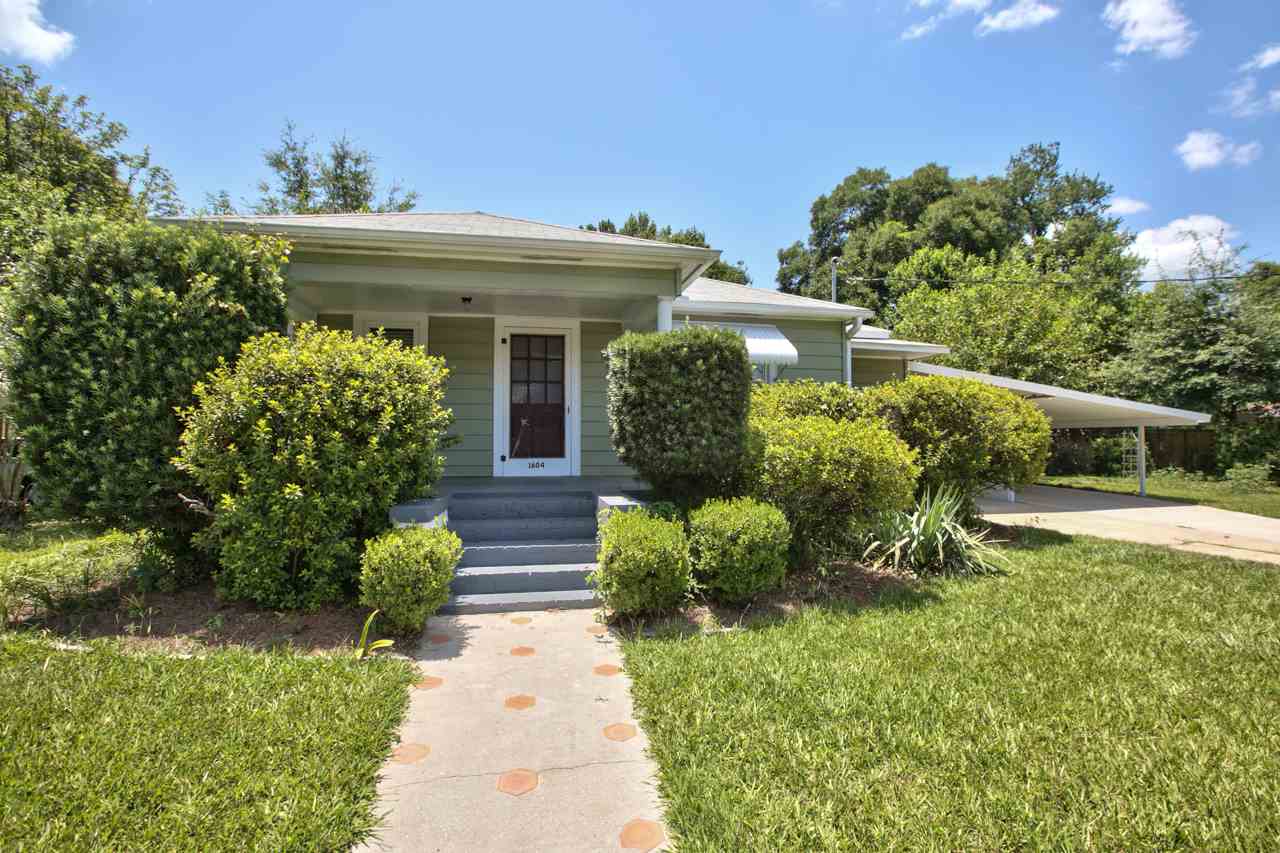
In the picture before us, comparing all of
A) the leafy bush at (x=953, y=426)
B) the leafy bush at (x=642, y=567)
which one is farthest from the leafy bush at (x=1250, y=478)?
the leafy bush at (x=642, y=567)

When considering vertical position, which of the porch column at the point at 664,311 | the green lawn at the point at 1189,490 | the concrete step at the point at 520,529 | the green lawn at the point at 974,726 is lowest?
the green lawn at the point at 974,726

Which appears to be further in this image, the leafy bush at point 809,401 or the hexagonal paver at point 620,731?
the leafy bush at point 809,401

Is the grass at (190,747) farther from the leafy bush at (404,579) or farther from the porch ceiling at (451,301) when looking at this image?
the porch ceiling at (451,301)

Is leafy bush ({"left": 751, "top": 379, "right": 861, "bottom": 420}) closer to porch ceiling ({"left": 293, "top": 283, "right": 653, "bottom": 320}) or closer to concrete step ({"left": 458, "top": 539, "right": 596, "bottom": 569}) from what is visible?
porch ceiling ({"left": 293, "top": 283, "right": 653, "bottom": 320})

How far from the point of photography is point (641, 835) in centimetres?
214

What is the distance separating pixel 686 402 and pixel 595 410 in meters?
3.45

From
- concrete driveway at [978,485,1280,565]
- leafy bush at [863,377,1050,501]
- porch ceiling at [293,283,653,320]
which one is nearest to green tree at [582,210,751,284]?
concrete driveway at [978,485,1280,565]

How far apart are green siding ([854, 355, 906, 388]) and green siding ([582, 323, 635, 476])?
6060mm

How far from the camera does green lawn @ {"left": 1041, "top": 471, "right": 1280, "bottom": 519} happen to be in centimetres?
1105

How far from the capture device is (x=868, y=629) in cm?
418

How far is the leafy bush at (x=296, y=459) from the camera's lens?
408 centimetres

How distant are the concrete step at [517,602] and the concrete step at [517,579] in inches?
2.3

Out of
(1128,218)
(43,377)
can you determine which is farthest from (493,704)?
(1128,218)

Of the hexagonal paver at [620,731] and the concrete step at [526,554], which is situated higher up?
the concrete step at [526,554]
